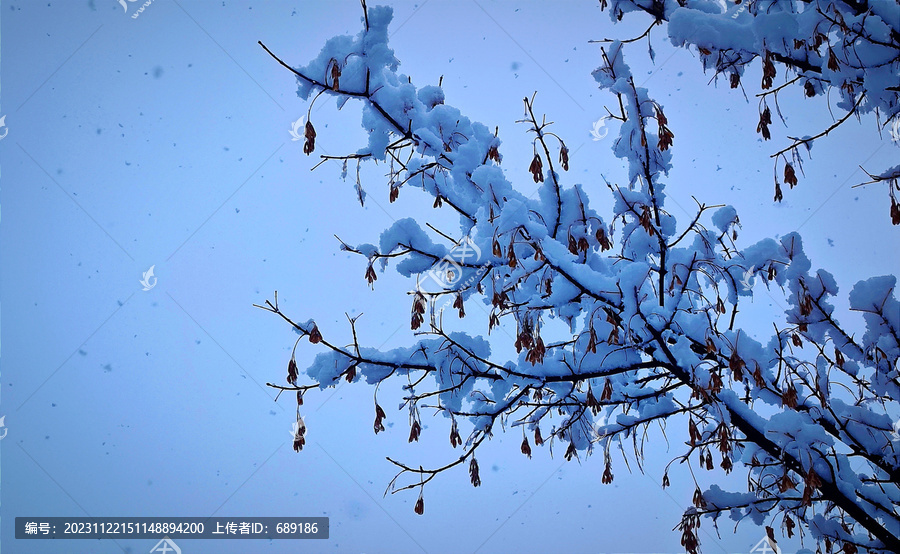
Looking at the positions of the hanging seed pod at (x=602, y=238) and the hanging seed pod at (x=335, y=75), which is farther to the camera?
the hanging seed pod at (x=602, y=238)

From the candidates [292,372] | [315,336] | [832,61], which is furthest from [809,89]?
[292,372]

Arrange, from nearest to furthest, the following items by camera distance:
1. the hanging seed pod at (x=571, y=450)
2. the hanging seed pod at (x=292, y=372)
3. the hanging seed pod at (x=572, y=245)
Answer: the hanging seed pod at (x=292, y=372), the hanging seed pod at (x=572, y=245), the hanging seed pod at (x=571, y=450)

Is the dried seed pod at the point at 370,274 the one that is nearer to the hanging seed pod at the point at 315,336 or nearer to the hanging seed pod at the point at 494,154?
the hanging seed pod at the point at 315,336

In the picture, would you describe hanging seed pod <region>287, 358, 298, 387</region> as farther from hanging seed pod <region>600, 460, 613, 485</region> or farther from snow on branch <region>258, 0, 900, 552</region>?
hanging seed pod <region>600, 460, 613, 485</region>

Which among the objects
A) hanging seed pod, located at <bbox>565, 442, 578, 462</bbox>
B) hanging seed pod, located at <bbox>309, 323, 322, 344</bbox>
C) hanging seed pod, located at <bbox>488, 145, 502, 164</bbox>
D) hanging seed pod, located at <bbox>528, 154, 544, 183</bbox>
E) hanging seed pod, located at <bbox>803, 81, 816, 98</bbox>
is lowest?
hanging seed pod, located at <bbox>565, 442, 578, 462</bbox>

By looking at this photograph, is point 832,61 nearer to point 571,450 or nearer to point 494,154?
point 494,154

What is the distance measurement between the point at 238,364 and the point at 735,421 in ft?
27.0

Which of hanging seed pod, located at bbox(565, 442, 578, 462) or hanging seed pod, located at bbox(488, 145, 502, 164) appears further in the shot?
hanging seed pod, located at bbox(565, 442, 578, 462)

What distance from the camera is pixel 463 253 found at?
2166 mm

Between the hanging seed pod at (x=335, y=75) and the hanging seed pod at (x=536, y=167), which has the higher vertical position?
the hanging seed pod at (x=335, y=75)

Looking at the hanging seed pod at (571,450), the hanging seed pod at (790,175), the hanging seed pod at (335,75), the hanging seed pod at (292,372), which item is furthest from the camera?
the hanging seed pod at (571,450)

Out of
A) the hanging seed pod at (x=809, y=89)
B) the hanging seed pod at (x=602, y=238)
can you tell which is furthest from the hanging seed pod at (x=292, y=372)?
the hanging seed pod at (x=809, y=89)

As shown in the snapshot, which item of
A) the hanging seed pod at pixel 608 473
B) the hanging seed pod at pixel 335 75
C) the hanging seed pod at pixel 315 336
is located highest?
the hanging seed pod at pixel 335 75

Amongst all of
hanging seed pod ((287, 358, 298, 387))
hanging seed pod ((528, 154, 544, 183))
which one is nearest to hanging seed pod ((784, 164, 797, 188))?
hanging seed pod ((528, 154, 544, 183))
